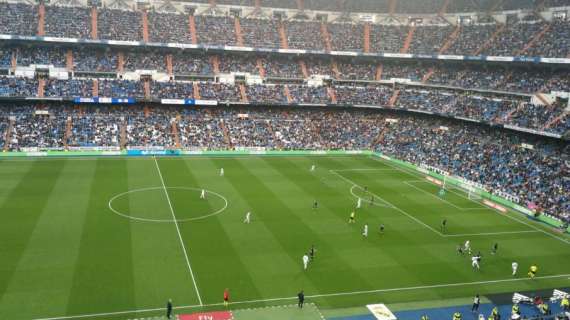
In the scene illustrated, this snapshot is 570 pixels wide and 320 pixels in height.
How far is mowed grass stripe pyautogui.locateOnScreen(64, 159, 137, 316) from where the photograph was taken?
24422 mm

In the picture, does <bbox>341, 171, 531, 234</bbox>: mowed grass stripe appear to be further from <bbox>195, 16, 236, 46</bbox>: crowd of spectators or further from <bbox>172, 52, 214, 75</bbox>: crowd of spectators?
<bbox>195, 16, 236, 46</bbox>: crowd of spectators

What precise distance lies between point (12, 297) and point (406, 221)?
95.1 feet

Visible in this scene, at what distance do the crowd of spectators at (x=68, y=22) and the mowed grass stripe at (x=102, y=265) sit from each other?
37.7 m

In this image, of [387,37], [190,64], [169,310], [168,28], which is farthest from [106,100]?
[169,310]

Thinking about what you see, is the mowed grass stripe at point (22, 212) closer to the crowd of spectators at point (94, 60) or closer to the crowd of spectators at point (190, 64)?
the crowd of spectators at point (94, 60)

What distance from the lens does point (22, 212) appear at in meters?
36.7

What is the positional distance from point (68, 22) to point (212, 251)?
55.0 metres

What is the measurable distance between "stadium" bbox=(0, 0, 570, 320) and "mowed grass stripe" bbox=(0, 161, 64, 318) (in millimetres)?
221

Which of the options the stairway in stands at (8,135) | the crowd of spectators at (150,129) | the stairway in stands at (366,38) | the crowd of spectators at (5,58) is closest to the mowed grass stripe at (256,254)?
the crowd of spectators at (150,129)

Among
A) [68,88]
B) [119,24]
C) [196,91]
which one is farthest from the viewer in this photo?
[119,24]

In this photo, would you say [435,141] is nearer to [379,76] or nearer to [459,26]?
[379,76]

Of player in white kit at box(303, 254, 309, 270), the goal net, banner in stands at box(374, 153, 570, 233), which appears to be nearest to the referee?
player in white kit at box(303, 254, 309, 270)

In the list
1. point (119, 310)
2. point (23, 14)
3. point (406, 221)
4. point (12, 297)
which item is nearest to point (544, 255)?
point (406, 221)

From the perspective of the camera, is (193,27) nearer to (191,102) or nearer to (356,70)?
(191,102)
